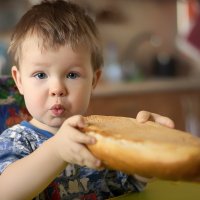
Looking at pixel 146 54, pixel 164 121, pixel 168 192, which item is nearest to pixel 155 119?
pixel 164 121

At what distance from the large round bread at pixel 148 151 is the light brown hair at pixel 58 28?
0.29 m

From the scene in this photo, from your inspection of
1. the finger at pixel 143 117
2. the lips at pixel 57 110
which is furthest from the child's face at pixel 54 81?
the finger at pixel 143 117

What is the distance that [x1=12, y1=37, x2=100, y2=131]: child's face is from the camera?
836 mm

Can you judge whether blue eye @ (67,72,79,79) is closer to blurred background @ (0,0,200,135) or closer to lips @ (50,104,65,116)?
lips @ (50,104,65,116)

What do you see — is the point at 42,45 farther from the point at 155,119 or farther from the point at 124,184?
the point at 124,184

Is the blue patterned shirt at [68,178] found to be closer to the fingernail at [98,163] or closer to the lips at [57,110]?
the lips at [57,110]

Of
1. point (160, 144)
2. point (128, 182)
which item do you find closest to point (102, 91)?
point (128, 182)

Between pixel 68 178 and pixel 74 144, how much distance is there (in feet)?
1.04

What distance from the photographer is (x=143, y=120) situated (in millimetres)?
760

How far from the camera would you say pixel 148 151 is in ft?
1.85

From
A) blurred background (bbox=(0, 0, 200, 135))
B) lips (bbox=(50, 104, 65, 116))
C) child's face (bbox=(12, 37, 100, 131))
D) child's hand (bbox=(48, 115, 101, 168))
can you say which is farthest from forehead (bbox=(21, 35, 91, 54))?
blurred background (bbox=(0, 0, 200, 135))

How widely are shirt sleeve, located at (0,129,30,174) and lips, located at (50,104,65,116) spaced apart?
90 millimetres

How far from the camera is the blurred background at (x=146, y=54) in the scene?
3076 mm

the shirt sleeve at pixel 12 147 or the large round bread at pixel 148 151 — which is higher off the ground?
the large round bread at pixel 148 151
